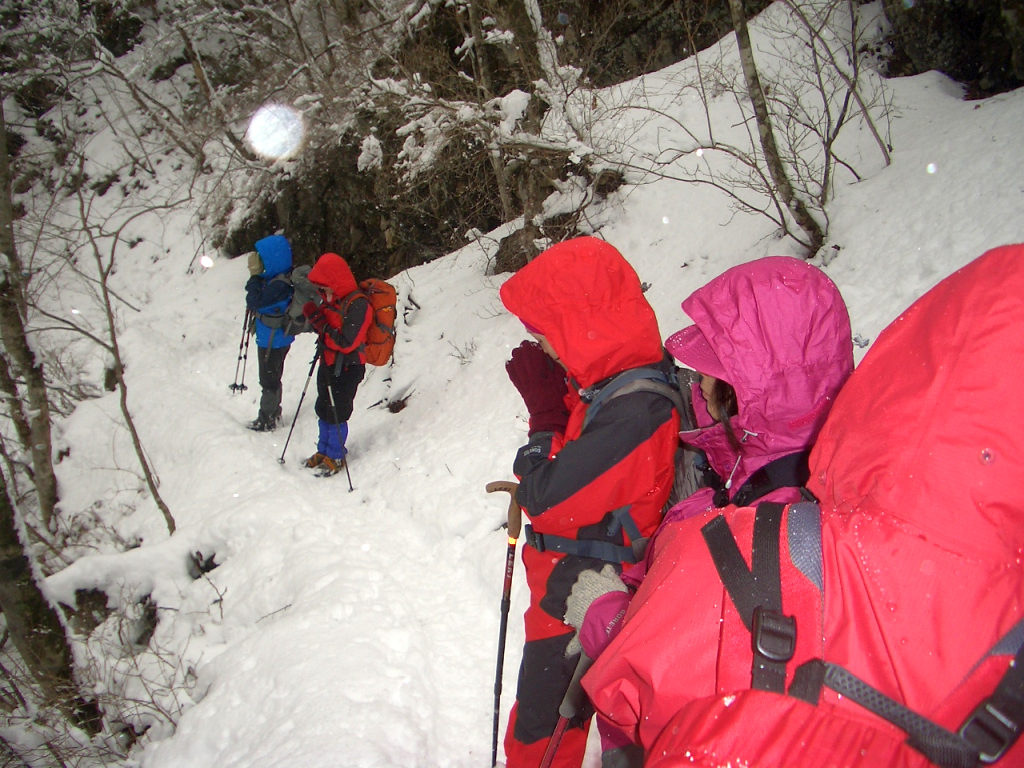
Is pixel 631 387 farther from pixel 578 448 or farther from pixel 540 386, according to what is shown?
pixel 540 386

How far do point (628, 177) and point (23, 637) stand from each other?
8.80 meters

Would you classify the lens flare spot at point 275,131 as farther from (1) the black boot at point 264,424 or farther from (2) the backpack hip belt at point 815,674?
(2) the backpack hip belt at point 815,674

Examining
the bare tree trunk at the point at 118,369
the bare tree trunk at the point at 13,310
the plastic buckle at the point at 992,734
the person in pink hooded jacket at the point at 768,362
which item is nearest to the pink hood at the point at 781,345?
the person in pink hooded jacket at the point at 768,362

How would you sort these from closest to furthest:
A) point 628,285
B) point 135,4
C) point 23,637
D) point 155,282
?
point 628,285
point 23,637
point 155,282
point 135,4

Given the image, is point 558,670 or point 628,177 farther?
point 628,177

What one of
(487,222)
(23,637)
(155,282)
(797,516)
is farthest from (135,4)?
(797,516)

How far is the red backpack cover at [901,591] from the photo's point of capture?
0.82m

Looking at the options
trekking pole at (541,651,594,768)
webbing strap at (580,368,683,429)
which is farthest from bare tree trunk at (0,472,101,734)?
webbing strap at (580,368,683,429)

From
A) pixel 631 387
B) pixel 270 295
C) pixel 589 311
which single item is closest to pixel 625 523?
pixel 631 387

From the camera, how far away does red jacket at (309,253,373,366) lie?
603 centimetres

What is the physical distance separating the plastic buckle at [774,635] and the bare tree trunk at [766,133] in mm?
5336

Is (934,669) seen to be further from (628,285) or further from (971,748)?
(628,285)

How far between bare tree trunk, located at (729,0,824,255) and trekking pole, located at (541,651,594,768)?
5067 millimetres

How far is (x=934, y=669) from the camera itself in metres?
0.82
